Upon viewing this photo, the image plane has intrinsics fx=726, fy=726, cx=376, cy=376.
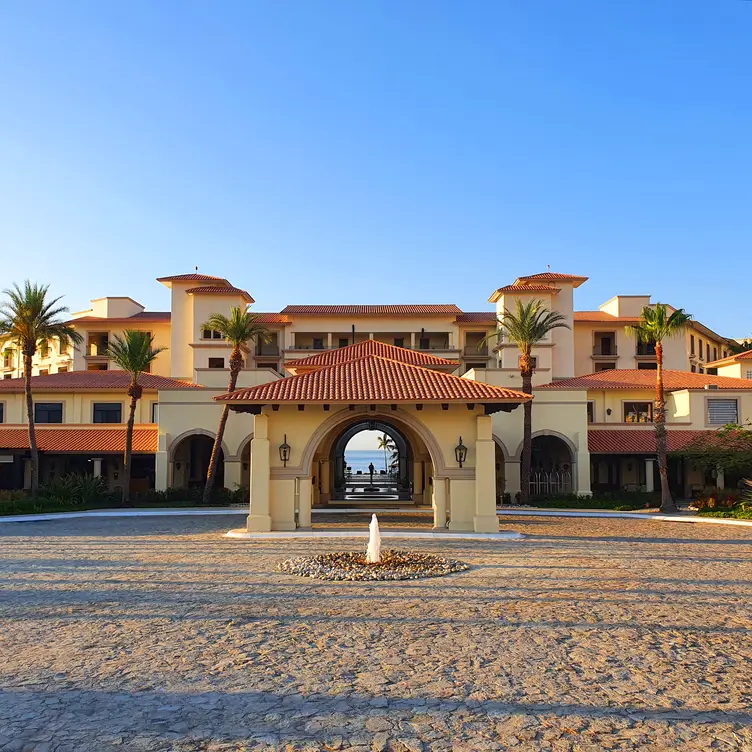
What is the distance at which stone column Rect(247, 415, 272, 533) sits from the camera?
71.1ft

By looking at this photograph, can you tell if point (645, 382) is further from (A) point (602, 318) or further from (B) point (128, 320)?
(B) point (128, 320)

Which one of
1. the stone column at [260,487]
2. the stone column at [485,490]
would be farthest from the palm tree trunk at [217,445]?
the stone column at [485,490]

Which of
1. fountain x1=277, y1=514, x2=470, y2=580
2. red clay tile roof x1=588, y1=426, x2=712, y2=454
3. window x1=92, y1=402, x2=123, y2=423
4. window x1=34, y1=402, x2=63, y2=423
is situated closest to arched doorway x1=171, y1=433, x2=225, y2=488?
window x1=92, y1=402, x2=123, y2=423

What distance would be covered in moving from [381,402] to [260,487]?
4540mm

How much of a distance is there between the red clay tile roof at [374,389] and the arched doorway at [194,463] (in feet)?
57.7

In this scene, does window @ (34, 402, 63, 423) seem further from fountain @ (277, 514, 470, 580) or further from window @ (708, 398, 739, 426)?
window @ (708, 398, 739, 426)

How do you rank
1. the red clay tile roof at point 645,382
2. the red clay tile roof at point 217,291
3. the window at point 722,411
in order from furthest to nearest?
the red clay tile roof at point 217,291
the red clay tile roof at point 645,382
the window at point 722,411

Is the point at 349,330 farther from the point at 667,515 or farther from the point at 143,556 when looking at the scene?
the point at 143,556

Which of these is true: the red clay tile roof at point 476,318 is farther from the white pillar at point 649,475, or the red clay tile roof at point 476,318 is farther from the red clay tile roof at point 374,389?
the red clay tile roof at point 374,389

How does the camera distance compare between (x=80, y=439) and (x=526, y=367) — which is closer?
(x=526, y=367)

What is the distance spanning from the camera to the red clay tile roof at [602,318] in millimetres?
59125

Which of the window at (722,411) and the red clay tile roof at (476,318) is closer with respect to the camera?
the window at (722,411)

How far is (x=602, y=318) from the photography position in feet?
A: 197

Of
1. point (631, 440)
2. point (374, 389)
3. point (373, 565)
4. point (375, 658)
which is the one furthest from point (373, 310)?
point (375, 658)
